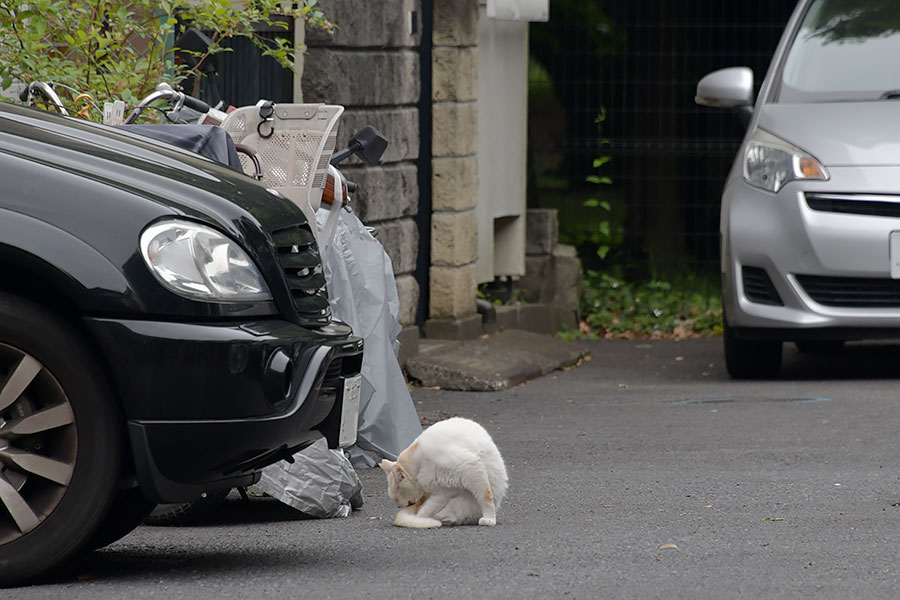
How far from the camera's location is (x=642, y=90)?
12.3 metres

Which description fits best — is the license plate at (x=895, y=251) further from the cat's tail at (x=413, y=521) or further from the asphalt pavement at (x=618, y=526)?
the cat's tail at (x=413, y=521)

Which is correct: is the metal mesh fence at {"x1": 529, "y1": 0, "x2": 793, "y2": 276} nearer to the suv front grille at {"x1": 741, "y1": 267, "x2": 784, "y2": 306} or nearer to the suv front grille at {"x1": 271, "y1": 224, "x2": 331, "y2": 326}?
the suv front grille at {"x1": 741, "y1": 267, "x2": 784, "y2": 306}

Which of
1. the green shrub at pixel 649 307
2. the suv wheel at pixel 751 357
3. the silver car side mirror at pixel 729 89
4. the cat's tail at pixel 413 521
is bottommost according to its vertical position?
the green shrub at pixel 649 307

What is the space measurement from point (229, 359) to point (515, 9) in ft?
22.0

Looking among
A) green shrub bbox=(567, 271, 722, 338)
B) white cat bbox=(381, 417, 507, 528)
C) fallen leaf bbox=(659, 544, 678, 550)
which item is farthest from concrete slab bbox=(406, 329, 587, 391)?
fallen leaf bbox=(659, 544, 678, 550)

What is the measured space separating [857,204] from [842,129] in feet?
1.46

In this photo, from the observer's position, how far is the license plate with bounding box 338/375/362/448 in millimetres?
4350

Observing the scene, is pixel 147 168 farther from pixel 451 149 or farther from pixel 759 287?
pixel 451 149

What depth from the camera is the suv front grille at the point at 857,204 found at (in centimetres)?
798

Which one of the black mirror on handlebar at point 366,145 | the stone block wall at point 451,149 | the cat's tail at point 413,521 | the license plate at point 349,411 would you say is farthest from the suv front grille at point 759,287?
the license plate at point 349,411

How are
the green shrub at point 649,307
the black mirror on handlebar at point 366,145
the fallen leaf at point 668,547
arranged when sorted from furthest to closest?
the green shrub at point 649,307
the black mirror on handlebar at point 366,145
the fallen leaf at point 668,547

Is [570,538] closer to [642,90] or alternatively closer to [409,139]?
[409,139]

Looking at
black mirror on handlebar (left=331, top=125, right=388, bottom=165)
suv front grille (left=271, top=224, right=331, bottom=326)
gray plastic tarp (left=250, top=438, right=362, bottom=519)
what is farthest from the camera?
black mirror on handlebar (left=331, top=125, right=388, bottom=165)

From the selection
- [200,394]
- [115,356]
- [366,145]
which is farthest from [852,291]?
[115,356]
